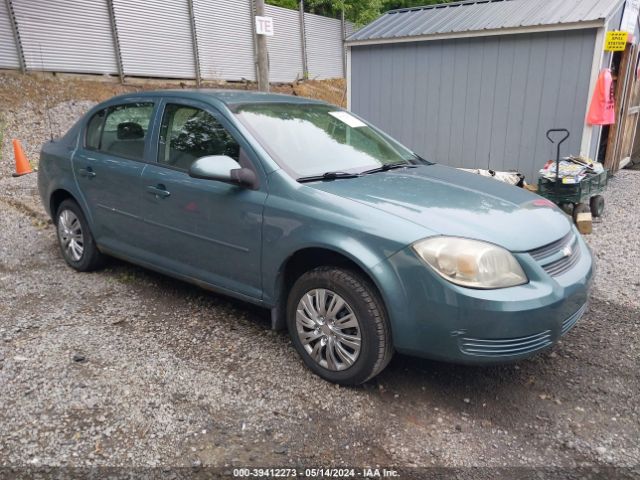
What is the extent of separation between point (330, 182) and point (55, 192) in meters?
3.07

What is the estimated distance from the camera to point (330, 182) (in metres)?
3.11

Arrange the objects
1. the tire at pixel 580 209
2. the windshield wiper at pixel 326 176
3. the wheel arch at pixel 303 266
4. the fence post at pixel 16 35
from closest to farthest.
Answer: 1. the wheel arch at pixel 303 266
2. the windshield wiper at pixel 326 176
3. the tire at pixel 580 209
4. the fence post at pixel 16 35

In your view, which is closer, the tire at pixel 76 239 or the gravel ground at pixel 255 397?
the gravel ground at pixel 255 397

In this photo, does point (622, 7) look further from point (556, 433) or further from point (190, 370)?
point (190, 370)

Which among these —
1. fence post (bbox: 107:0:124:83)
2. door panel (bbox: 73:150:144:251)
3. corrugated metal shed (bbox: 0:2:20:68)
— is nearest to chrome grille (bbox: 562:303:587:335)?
door panel (bbox: 73:150:144:251)

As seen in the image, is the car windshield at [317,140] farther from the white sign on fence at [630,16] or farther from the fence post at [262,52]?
the white sign on fence at [630,16]

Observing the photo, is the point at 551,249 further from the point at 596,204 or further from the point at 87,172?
the point at 596,204

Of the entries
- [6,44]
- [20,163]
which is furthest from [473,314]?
[6,44]

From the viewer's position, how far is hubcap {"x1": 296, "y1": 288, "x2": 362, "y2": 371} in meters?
2.85

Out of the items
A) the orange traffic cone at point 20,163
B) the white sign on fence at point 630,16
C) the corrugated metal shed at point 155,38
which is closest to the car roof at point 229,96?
the orange traffic cone at point 20,163

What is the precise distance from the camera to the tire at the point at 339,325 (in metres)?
2.74

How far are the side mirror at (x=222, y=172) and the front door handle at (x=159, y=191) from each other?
57cm

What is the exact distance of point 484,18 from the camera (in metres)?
7.87

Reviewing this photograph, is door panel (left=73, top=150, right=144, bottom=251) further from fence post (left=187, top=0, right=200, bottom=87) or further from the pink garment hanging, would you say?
fence post (left=187, top=0, right=200, bottom=87)
